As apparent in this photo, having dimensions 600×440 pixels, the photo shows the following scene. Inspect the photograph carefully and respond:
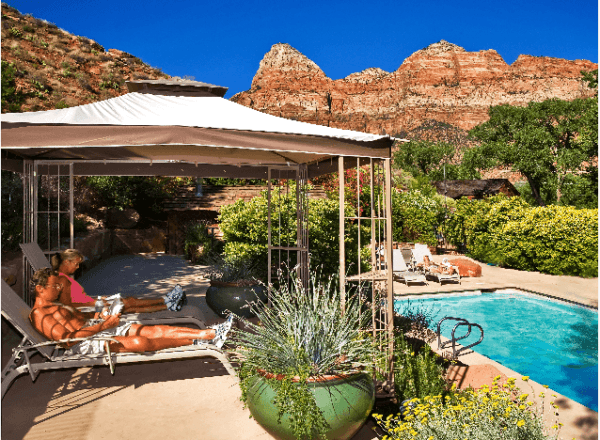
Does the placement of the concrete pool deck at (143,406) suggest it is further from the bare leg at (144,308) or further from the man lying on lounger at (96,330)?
the bare leg at (144,308)

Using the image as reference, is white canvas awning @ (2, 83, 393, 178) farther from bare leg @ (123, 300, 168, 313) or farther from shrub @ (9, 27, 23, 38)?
shrub @ (9, 27, 23, 38)

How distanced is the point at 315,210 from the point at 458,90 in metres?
112

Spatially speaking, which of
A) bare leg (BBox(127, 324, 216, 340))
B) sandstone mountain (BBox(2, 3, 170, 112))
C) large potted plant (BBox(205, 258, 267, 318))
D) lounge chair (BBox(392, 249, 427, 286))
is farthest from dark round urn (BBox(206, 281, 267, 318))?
sandstone mountain (BBox(2, 3, 170, 112))

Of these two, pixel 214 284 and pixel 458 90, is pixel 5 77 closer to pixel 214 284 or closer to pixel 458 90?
pixel 214 284

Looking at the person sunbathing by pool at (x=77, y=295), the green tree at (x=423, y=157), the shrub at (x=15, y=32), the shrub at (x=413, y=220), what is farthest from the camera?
the green tree at (x=423, y=157)

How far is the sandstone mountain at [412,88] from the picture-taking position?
103m

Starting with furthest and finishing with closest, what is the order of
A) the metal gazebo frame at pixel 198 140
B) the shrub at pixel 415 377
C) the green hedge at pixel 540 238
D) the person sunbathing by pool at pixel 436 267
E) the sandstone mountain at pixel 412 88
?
the sandstone mountain at pixel 412 88
the green hedge at pixel 540 238
the person sunbathing by pool at pixel 436 267
the shrub at pixel 415 377
the metal gazebo frame at pixel 198 140

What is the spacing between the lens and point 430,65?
117500mm

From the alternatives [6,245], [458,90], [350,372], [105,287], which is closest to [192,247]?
[105,287]

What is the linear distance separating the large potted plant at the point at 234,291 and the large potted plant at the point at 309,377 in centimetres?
284

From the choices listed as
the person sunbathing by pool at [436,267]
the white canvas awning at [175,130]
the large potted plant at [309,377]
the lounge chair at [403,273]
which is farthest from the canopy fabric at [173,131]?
the person sunbathing by pool at [436,267]

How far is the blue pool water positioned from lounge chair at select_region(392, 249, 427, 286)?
1096 mm

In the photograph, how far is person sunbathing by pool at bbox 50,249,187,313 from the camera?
4.60 metres

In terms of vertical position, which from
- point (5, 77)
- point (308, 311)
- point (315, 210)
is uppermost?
point (5, 77)
